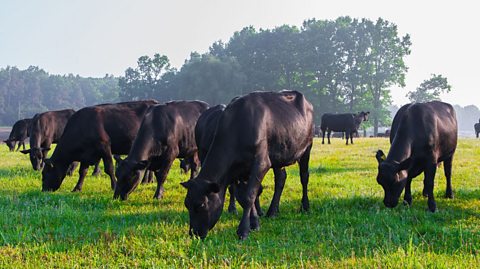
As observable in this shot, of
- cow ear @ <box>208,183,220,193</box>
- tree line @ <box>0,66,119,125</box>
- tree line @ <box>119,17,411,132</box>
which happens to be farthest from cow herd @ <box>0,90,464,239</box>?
tree line @ <box>0,66,119,125</box>

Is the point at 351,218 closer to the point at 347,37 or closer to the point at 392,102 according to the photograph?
the point at 392,102

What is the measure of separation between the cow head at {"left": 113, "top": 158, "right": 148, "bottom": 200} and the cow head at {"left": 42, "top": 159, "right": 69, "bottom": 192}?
2.53m

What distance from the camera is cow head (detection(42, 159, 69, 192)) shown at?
11.1 m

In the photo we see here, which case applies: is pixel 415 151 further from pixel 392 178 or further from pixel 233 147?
pixel 233 147

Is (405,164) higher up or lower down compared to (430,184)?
higher up

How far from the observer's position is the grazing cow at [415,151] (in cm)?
796

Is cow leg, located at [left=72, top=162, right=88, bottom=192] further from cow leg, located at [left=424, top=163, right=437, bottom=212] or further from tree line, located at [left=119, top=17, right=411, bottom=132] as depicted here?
tree line, located at [left=119, top=17, right=411, bottom=132]

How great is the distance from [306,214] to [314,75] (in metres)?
70.4

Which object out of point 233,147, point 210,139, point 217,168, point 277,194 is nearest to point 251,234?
point 217,168

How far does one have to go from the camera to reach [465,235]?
19.2ft

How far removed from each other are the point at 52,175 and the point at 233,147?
675 centimetres

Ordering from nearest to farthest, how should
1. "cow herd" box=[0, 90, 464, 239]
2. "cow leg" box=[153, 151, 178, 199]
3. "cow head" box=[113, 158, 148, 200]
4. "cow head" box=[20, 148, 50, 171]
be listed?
"cow herd" box=[0, 90, 464, 239], "cow head" box=[113, 158, 148, 200], "cow leg" box=[153, 151, 178, 199], "cow head" box=[20, 148, 50, 171]

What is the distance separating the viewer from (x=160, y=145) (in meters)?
10.3

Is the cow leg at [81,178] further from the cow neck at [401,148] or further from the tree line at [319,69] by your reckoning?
the tree line at [319,69]
